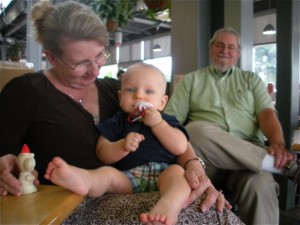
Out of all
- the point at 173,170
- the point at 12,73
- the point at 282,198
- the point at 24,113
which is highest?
the point at 12,73

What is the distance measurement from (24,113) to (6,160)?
31 centimetres

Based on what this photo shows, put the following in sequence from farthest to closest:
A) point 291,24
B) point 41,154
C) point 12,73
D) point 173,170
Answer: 1. point 291,24
2. point 12,73
3. point 41,154
4. point 173,170

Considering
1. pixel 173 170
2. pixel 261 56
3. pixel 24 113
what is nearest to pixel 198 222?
pixel 173 170

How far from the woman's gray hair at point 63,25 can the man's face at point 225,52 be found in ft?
4.93

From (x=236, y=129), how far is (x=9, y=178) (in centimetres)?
188

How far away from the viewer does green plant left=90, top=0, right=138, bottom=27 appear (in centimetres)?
539

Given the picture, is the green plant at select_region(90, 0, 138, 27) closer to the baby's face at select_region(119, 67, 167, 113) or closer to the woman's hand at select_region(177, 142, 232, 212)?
Result: the baby's face at select_region(119, 67, 167, 113)

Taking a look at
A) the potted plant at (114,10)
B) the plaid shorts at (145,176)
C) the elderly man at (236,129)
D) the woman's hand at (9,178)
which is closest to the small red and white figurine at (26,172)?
the woman's hand at (9,178)

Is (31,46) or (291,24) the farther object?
(31,46)

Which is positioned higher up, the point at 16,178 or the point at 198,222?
the point at 16,178

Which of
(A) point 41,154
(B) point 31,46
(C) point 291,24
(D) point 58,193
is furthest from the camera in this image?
(B) point 31,46

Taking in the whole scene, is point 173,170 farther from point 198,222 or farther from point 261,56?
point 261,56

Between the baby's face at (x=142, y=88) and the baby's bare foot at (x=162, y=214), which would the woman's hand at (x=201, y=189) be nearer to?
the baby's bare foot at (x=162, y=214)

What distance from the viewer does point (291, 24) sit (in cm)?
349
